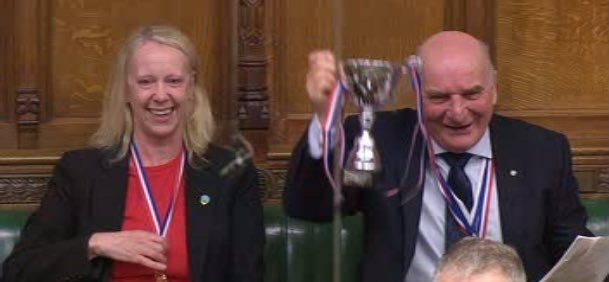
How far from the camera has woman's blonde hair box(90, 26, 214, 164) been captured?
466cm

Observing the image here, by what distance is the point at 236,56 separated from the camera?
16.5 ft

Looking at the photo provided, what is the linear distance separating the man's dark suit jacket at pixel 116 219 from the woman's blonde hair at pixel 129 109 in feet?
0.14

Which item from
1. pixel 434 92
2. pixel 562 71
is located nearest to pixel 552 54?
pixel 562 71

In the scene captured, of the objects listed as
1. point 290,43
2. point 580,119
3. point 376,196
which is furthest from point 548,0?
point 376,196

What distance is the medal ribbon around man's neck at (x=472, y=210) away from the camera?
4355 mm

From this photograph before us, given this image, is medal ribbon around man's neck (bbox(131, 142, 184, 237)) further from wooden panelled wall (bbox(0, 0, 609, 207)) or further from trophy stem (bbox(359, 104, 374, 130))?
trophy stem (bbox(359, 104, 374, 130))

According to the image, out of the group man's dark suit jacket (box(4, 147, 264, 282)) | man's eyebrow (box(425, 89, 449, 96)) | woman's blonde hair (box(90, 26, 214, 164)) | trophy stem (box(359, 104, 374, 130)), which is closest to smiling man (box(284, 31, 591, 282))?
man's eyebrow (box(425, 89, 449, 96))

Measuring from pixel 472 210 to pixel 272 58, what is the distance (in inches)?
37.9

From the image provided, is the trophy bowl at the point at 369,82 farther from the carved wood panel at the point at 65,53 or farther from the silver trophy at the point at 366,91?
the carved wood panel at the point at 65,53

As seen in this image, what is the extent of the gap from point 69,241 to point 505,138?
121 cm

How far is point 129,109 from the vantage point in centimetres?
470

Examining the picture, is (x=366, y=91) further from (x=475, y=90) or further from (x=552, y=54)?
(x=552, y=54)

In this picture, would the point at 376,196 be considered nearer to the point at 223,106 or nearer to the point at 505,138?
the point at 505,138

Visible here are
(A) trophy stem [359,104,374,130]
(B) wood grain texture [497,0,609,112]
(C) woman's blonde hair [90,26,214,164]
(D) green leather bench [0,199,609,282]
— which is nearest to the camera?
(A) trophy stem [359,104,374,130]
